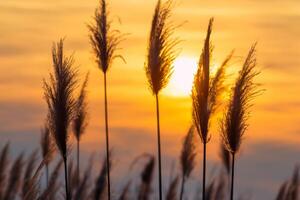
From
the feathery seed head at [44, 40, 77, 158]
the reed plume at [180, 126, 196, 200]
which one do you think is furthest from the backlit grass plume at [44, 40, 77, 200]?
the reed plume at [180, 126, 196, 200]

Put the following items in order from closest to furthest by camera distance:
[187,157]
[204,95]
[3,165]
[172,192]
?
[204,95], [3,165], [172,192], [187,157]

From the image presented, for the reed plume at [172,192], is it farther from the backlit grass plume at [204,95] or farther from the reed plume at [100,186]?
the backlit grass plume at [204,95]

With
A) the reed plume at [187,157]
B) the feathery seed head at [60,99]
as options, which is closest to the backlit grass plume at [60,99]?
the feathery seed head at [60,99]

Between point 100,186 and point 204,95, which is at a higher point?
point 204,95

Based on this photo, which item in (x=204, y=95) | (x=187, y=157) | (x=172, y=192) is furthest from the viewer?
(x=187, y=157)

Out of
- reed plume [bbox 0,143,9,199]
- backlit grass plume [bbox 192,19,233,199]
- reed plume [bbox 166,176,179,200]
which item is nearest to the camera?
backlit grass plume [bbox 192,19,233,199]

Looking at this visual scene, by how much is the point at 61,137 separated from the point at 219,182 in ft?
16.2

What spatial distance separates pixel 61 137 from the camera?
886cm

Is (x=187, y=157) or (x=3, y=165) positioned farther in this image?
(x=187, y=157)

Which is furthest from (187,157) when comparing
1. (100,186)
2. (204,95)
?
(204,95)

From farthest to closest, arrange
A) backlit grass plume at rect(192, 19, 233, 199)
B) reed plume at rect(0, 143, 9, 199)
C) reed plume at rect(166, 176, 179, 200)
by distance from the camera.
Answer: reed plume at rect(166, 176, 179, 200), reed plume at rect(0, 143, 9, 199), backlit grass plume at rect(192, 19, 233, 199)

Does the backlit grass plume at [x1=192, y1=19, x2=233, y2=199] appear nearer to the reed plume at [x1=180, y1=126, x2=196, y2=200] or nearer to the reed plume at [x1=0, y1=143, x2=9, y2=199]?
the reed plume at [x1=0, y1=143, x2=9, y2=199]

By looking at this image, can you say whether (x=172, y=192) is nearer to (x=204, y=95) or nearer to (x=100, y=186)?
(x=100, y=186)

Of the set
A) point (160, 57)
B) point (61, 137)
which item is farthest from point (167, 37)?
point (61, 137)
